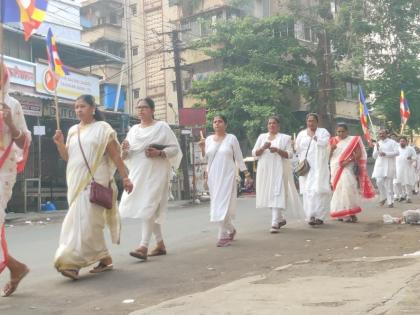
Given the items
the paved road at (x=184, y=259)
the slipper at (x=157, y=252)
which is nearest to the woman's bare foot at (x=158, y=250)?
the slipper at (x=157, y=252)

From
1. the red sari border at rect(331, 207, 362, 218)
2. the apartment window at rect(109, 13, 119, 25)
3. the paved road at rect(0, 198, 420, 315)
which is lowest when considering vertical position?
the paved road at rect(0, 198, 420, 315)

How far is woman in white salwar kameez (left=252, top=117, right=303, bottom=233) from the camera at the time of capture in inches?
354

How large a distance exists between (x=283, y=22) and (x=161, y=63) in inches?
406

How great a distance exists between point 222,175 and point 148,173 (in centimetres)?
154

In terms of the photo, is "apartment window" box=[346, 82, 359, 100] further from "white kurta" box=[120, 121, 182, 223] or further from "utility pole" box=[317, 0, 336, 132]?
"white kurta" box=[120, 121, 182, 223]

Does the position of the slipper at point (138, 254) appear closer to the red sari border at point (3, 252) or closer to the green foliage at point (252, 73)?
the red sari border at point (3, 252)

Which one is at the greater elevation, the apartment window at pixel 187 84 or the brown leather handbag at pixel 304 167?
the apartment window at pixel 187 84

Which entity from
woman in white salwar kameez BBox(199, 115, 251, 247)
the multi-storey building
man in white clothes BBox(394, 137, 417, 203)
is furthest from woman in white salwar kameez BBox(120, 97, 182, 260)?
the multi-storey building

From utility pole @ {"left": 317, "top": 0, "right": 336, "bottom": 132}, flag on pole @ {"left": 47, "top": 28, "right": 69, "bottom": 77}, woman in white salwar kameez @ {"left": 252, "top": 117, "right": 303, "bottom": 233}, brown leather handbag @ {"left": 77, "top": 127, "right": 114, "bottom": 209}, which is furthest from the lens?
utility pole @ {"left": 317, "top": 0, "right": 336, "bottom": 132}

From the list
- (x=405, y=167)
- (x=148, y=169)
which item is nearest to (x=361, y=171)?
(x=148, y=169)

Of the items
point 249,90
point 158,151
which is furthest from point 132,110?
point 158,151

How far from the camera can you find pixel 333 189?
34.2ft

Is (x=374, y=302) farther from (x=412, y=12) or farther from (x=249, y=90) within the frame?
(x=412, y=12)

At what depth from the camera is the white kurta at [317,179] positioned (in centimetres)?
959
